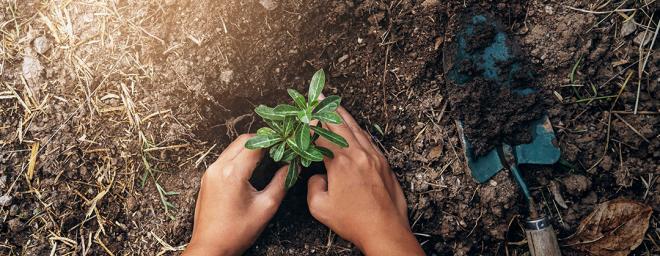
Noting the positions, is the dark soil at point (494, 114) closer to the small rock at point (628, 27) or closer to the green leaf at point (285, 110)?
the small rock at point (628, 27)

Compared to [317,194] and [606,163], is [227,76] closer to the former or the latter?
[317,194]

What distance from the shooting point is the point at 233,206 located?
2303mm

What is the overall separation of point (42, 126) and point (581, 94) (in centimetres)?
284

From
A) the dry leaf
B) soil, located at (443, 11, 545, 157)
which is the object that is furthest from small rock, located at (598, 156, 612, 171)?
soil, located at (443, 11, 545, 157)

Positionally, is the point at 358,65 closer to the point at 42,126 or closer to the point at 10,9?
the point at 42,126

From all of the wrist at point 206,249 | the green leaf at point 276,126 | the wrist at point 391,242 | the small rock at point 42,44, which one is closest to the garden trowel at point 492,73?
the wrist at point 391,242

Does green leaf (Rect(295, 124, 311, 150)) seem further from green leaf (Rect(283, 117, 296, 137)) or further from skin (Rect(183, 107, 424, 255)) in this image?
skin (Rect(183, 107, 424, 255))

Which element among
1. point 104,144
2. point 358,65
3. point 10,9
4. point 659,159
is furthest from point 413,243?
point 10,9

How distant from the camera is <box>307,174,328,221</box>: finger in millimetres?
2324

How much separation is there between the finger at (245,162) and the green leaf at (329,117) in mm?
451

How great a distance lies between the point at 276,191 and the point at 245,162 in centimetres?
21

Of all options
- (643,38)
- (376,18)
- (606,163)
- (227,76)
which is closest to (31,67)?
(227,76)

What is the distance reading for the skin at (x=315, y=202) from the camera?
7.50 ft

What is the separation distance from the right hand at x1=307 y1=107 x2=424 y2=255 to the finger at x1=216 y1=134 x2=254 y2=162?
15.1 inches
